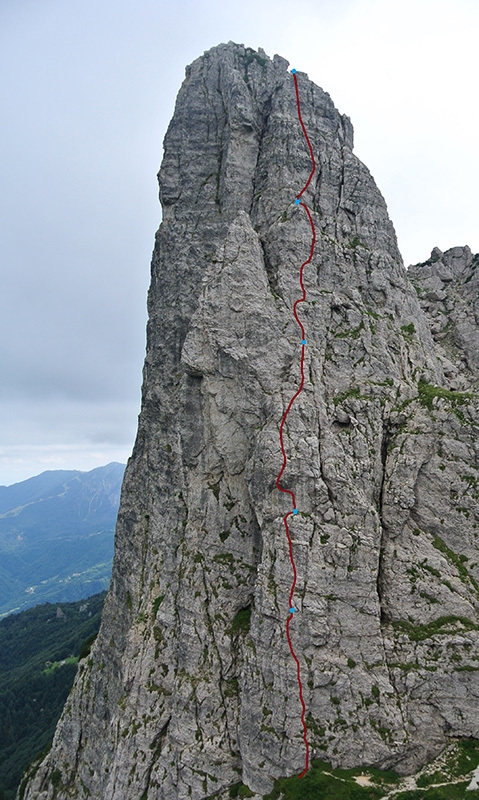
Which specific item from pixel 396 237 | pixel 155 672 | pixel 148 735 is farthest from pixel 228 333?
pixel 148 735

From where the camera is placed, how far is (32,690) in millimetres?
126750

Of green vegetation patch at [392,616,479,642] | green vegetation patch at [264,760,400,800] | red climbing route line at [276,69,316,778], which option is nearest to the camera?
green vegetation patch at [264,760,400,800]

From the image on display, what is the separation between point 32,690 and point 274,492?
133649mm

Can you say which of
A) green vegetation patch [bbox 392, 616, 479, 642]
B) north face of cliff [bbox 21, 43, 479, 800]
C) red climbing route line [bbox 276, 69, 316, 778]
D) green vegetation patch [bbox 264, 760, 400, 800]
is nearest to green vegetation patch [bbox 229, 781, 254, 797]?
north face of cliff [bbox 21, 43, 479, 800]

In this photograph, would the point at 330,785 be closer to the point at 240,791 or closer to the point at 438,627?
the point at 240,791

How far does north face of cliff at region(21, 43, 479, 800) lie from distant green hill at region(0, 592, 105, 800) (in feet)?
151

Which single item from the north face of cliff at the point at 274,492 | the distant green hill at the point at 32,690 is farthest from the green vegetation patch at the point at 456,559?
the distant green hill at the point at 32,690

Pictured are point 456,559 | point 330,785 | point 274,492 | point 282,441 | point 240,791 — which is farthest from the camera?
point 282,441

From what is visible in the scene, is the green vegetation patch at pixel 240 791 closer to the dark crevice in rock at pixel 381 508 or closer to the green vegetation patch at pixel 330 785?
the green vegetation patch at pixel 330 785

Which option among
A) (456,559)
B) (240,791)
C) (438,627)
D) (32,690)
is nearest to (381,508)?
(456,559)

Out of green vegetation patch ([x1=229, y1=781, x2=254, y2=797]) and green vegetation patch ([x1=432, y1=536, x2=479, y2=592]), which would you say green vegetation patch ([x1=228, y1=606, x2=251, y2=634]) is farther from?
green vegetation patch ([x1=432, y1=536, x2=479, y2=592])

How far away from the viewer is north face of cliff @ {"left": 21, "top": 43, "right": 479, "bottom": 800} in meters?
29.7

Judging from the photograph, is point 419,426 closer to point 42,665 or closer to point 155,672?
point 155,672

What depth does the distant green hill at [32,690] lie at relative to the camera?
9600 centimetres
